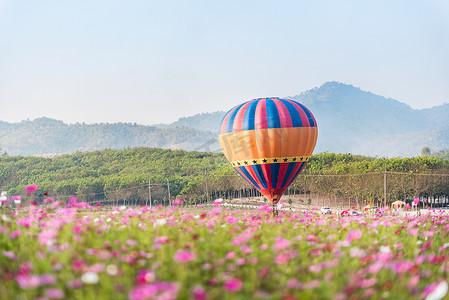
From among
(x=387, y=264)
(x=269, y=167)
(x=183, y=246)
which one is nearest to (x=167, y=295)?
(x=183, y=246)

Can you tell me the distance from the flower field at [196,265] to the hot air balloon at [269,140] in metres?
25.3

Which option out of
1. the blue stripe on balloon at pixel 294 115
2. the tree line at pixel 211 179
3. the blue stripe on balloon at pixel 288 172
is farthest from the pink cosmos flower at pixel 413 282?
the tree line at pixel 211 179

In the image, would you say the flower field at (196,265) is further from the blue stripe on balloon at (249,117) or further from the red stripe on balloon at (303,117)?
the red stripe on balloon at (303,117)

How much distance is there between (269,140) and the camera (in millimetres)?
34469

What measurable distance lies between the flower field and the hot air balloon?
2529cm

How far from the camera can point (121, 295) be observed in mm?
5172

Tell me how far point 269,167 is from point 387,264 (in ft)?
91.7

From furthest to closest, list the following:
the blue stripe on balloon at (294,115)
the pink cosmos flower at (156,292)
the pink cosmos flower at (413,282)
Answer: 1. the blue stripe on balloon at (294,115)
2. the pink cosmos flower at (413,282)
3. the pink cosmos flower at (156,292)

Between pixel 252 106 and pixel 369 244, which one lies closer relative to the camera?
pixel 369 244

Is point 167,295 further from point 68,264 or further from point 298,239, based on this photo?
point 298,239

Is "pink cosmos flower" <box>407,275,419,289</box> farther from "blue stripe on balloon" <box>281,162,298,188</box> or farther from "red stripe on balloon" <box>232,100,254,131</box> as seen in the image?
"blue stripe on balloon" <box>281,162,298,188</box>

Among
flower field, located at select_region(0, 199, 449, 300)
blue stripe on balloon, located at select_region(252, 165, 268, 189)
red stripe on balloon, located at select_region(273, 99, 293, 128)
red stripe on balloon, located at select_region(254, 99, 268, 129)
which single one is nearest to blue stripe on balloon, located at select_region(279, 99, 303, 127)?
red stripe on balloon, located at select_region(273, 99, 293, 128)

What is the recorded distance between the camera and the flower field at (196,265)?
5387 millimetres

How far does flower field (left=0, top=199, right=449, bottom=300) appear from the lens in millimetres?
5387
